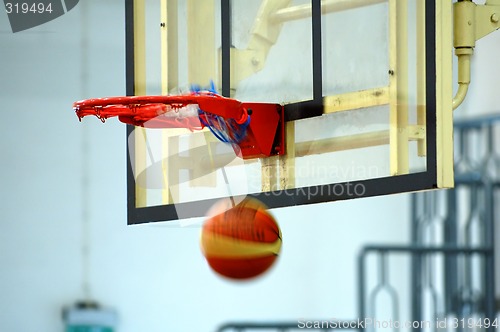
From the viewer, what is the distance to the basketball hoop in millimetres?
2615

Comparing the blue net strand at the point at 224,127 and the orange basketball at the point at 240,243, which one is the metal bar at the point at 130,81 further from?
the orange basketball at the point at 240,243

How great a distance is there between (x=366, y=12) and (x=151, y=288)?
3.54 metres

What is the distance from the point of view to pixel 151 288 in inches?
234

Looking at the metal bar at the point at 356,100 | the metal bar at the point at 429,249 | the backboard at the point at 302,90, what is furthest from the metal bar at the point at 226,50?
the metal bar at the point at 429,249

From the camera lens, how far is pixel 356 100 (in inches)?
104

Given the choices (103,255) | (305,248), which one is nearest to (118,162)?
(103,255)

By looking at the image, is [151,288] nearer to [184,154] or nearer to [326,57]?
[184,154]

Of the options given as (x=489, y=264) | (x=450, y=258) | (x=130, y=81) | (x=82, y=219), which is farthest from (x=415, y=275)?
(x=130, y=81)

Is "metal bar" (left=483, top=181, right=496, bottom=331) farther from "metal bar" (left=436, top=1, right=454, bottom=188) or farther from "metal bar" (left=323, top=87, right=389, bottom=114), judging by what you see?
"metal bar" (left=436, top=1, right=454, bottom=188)

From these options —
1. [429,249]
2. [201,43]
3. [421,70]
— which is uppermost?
[201,43]

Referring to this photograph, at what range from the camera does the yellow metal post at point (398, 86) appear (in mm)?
2523

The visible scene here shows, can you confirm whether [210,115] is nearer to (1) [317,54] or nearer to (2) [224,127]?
(2) [224,127]

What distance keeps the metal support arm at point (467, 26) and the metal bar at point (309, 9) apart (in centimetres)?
25

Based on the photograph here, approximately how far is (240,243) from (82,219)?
333 cm
